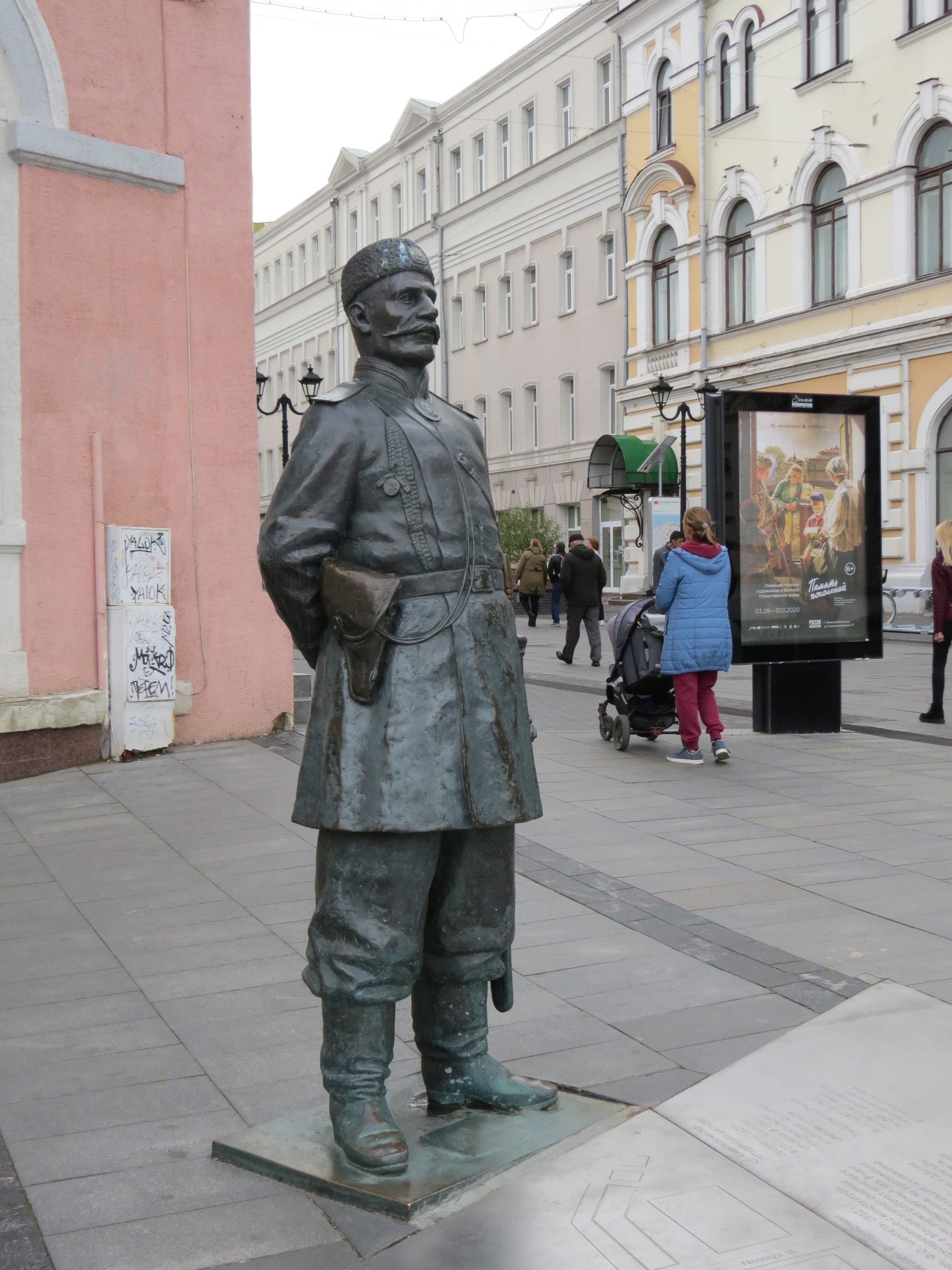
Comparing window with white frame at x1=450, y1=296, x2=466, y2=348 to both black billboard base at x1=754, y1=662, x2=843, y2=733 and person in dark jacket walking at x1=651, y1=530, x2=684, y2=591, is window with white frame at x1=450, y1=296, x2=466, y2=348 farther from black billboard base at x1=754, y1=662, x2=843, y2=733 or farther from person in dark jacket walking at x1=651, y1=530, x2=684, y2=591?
black billboard base at x1=754, y1=662, x2=843, y2=733

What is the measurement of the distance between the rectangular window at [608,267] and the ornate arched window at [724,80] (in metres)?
6.00

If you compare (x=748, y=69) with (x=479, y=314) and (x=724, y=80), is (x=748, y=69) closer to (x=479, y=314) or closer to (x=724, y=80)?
(x=724, y=80)

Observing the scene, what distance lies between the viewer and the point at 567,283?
1561 inches

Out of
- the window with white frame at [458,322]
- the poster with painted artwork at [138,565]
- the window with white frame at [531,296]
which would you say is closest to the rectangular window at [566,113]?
the window with white frame at [531,296]

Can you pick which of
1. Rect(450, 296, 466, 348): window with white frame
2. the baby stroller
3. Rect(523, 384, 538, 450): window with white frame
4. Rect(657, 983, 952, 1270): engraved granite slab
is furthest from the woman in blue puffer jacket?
Rect(450, 296, 466, 348): window with white frame

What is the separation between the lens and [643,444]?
34.4m

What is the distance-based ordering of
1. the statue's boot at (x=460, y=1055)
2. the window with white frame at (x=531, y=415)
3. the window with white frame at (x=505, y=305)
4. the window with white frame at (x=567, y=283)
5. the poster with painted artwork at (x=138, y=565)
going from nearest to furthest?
1. the statue's boot at (x=460, y=1055)
2. the poster with painted artwork at (x=138, y=565)
3. the window with white frame at (x=567, y=283)
4. the window with white frame at (x=531, y=415)
5. the window with white frame at (x=505, y=305)

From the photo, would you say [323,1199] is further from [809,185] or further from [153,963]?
[809,185]

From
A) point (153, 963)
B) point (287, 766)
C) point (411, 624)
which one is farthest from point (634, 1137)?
point (287, 766)

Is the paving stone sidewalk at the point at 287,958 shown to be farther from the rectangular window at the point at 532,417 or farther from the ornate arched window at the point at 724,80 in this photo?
the rectangular window at the point at 532,417

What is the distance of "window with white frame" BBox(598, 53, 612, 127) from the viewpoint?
3725cm

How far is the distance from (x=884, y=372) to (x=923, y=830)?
20917 millimetres

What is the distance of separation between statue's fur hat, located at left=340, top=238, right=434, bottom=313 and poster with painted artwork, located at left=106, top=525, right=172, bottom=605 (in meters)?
7.03

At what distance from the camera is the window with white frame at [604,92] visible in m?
37.2
